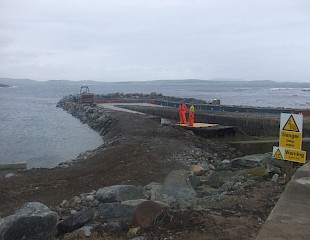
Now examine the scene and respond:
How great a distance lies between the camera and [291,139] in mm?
6594

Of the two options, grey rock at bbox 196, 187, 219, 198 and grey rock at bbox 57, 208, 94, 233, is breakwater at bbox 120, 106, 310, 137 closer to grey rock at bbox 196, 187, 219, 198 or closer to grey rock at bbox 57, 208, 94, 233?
grey rock at bbox 196, 187, 219, 198

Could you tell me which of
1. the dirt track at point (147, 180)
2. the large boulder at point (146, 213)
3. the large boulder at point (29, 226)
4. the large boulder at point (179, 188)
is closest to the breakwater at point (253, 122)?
the dirt track at point (147, 180)

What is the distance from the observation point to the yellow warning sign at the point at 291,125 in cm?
653

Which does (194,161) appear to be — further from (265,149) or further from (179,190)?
(179,190)

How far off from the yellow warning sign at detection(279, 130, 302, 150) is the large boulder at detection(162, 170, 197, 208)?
1.77 metres

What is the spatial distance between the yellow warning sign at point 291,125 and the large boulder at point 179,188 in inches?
76.7

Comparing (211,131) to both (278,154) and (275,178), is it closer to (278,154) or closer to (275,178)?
(275,178)

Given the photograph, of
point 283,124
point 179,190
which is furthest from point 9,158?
point 283,124

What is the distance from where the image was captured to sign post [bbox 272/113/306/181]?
6488 millimetres

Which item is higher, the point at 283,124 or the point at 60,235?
the point at 283,124

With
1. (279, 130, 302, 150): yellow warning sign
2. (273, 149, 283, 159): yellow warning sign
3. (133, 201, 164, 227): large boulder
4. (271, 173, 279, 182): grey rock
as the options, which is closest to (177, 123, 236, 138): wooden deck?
(271, 173, 279, 182): grey rock

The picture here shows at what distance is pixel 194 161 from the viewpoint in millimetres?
12258

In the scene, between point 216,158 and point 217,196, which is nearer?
point 217,196

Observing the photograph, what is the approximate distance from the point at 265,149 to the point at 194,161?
3.50 m
